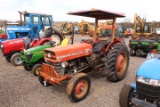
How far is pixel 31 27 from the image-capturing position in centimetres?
975

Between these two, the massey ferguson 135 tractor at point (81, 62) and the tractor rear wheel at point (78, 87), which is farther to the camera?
the massey ferguson 135 tractor at point (81, 62)

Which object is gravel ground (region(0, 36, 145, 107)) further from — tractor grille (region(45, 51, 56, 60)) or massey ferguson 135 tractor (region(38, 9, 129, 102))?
tractor grille (region(45, 51, 56, 60))

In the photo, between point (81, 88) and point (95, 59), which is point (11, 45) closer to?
point (95, 59)

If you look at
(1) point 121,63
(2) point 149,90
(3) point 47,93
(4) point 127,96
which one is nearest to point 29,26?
(3) point 47,93

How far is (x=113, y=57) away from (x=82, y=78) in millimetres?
1214

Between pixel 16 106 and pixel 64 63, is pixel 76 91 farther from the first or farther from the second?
pixel 16 106

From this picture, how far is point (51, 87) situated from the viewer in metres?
Result: 4.48

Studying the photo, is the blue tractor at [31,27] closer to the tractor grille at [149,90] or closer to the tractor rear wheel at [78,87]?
the tractor rear wheel at [78,87]

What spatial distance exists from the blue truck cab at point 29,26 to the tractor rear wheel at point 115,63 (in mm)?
6132

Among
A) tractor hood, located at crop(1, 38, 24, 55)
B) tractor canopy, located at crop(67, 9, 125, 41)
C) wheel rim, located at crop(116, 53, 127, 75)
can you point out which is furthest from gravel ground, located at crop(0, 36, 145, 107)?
tractor hood, located at crop(1, 38, 24, 55)

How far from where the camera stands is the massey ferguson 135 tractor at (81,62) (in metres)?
3.70

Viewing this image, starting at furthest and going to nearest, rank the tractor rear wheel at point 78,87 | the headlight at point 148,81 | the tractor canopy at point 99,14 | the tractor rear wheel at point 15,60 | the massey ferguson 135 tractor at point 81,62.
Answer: the tractor rear wheel at point 15,60 < the tractor canopy at point 99,14 < the massey ferguson 135 tractor at point 81,62 < the tractor rear wheel at point 78,87 < the headlight at point 148,81

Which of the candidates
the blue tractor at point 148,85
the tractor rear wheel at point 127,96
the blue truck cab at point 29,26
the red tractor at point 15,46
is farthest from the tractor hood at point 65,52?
the blue truck cab at point 29,26

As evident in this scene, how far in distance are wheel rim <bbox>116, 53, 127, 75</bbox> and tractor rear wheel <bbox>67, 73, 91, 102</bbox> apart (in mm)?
1280
